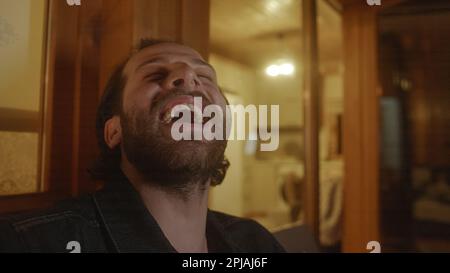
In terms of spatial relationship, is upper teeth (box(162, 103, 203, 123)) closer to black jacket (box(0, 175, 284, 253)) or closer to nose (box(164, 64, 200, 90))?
nose (box(164, 64, 200, 90))

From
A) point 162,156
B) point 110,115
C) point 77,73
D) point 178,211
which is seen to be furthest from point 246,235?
point 77,73

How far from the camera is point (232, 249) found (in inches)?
30.3

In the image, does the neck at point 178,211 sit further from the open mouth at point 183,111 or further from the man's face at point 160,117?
the open mouth at point 183,111

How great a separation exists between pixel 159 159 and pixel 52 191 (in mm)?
244

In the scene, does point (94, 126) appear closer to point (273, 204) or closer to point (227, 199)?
point (227, 199)

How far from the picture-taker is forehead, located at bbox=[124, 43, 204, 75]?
2.28ft

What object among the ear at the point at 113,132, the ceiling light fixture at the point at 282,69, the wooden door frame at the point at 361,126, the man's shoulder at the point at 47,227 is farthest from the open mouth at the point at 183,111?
the ceiling light fixture at the point at 282,69

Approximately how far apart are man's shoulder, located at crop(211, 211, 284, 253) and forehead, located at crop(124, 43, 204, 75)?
1.22 feet

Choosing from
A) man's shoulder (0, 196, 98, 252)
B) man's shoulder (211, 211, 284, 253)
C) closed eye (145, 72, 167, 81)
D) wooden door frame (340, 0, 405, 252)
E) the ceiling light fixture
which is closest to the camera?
man's shoulder (0, 196, 98, 252)

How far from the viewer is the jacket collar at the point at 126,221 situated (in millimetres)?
639

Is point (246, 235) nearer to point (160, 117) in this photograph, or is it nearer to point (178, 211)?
point (178, 211)

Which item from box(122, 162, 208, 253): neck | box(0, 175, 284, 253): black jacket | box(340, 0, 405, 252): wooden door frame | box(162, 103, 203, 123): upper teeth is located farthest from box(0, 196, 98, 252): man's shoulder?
box(340, 0, 405, 252): wooden door frame

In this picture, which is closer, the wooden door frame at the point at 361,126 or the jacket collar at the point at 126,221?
the jacket collar at the point at 126,221

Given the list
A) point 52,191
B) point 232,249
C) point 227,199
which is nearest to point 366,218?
point 227,199
